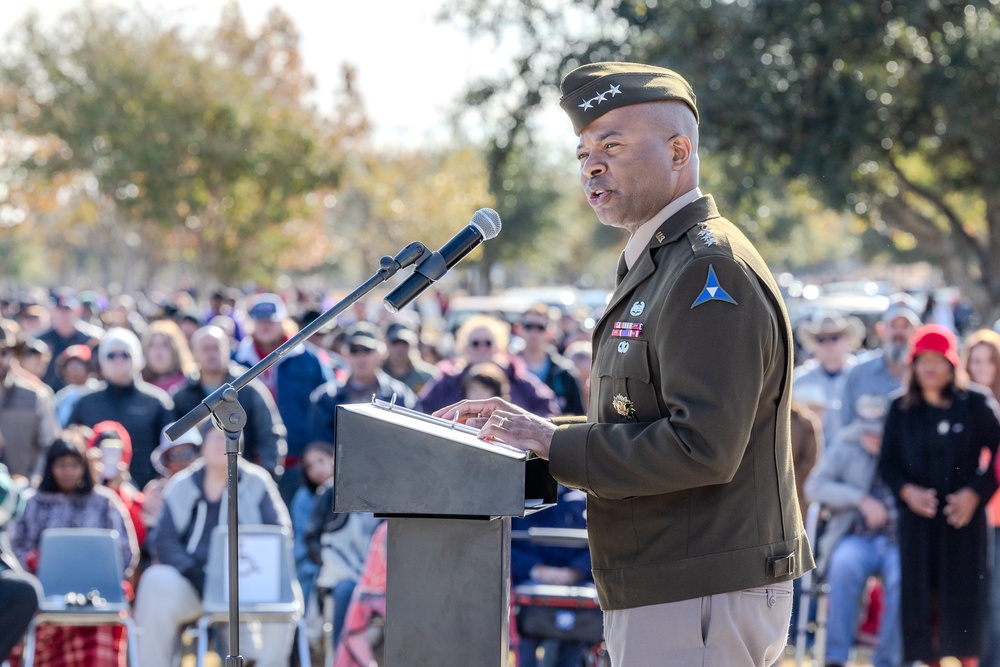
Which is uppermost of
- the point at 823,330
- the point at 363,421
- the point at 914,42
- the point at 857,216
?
the point at 914,42

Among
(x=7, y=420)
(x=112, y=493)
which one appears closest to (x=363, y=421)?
(x=112, y=493)

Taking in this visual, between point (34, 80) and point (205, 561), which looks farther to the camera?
point (34, 80)

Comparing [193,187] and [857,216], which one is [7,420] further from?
[193,187]

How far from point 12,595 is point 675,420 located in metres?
4.43

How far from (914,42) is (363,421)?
14.5m

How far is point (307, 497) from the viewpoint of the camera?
7.69 metres

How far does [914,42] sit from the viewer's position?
50.7 feet

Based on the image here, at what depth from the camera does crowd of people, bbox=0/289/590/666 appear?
6645mm

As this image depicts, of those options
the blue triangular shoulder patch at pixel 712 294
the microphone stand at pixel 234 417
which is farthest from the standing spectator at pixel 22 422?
the blue triangular shoulder patch at pixel 712 294

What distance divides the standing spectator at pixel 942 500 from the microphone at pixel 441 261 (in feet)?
13.7

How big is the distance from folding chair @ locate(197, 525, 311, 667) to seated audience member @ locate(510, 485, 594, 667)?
45.6 inches

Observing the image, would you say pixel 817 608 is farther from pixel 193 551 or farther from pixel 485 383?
pixel 193 551

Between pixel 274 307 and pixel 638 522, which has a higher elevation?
pixel 274 307

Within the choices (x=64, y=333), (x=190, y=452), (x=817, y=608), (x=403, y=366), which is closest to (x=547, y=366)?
(x=403, y=366)
